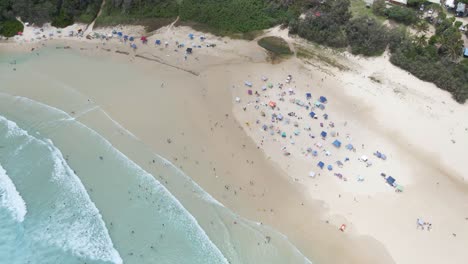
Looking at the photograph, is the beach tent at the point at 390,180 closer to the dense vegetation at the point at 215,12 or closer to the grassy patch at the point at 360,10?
the grassy patch at the point at 360,10

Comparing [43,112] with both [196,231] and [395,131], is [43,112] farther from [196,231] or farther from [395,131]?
[395,131]

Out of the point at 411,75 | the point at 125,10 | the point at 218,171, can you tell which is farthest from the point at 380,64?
the point at 125,10

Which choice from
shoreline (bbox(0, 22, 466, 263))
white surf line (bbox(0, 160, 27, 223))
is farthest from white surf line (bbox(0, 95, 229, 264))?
white surf line (bbox(0, 160, 27, 223))

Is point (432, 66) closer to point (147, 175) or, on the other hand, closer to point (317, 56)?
point (317, 56)

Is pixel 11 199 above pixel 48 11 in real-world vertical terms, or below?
below

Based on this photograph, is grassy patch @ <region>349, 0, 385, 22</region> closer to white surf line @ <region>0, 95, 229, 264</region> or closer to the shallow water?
the shallow water

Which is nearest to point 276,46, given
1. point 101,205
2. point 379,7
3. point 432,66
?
point 379,7
